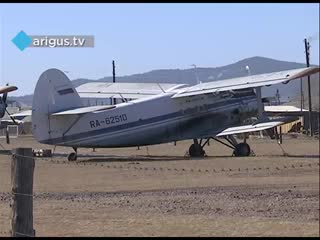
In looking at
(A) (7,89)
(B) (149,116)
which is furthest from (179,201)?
(A) (7,89)

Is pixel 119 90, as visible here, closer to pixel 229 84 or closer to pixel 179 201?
pixel 229 84

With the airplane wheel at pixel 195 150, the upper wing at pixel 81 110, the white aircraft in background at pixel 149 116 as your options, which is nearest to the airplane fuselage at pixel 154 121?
the white aircraft in background at pixel 149 116

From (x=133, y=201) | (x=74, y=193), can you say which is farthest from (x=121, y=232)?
(x=74, y=193)

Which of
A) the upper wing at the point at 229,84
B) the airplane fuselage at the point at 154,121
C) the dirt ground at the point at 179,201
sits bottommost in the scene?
the dirt ground at the point at 179,201

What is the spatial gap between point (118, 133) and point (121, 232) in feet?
63.9

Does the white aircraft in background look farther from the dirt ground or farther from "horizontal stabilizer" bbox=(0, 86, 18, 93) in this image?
the dirt ground

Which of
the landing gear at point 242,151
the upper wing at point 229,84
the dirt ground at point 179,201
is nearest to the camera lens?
the dirt ground at point 179,201

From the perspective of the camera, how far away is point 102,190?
16.1 metres

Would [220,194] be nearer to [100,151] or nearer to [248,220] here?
[248,220]

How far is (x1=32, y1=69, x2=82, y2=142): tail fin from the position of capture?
29.0 metres

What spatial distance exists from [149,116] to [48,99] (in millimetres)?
4549

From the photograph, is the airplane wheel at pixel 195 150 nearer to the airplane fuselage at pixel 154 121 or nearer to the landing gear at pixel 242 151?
the airplane fuselage at pixel 154 121

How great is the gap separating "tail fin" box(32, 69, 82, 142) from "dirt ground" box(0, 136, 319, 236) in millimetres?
6439

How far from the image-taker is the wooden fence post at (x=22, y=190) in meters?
7.33
